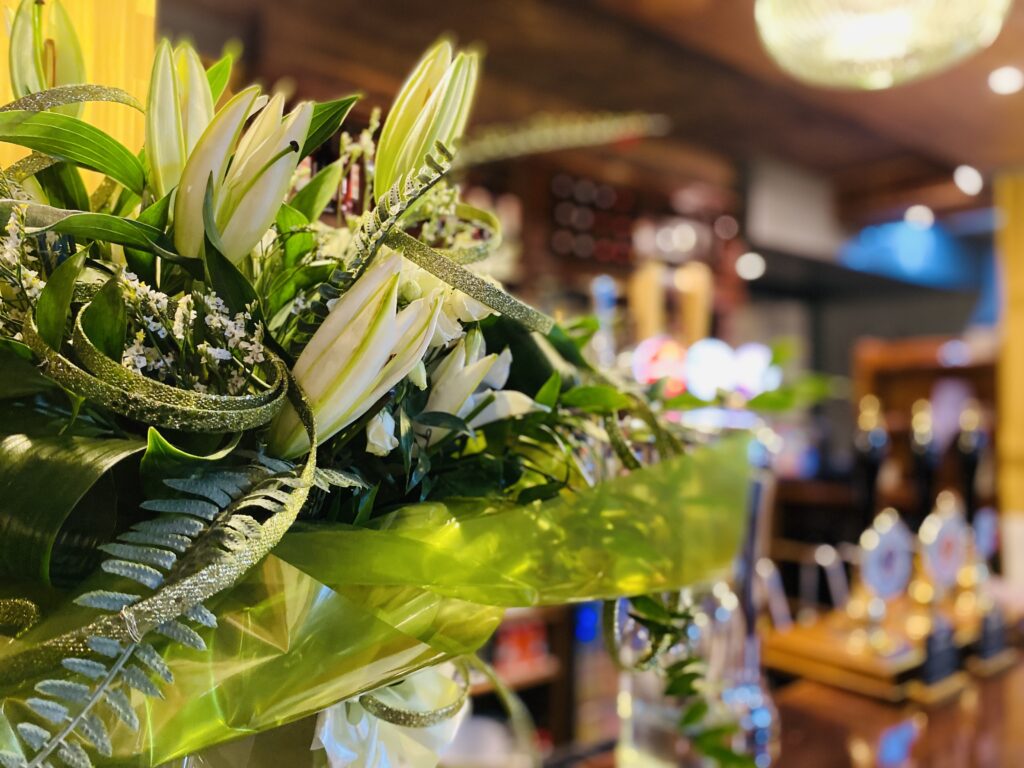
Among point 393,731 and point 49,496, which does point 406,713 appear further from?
point 49,496

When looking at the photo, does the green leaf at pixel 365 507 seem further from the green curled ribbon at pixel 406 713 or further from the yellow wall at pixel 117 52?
the yellow wall at pixel 117 52

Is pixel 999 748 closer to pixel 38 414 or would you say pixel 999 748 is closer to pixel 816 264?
pixel 38 414

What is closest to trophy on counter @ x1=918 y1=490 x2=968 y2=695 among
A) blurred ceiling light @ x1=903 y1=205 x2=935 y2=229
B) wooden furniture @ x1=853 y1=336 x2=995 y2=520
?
wooden furniture @ x1=853 y1=336 x2=995 y2=520

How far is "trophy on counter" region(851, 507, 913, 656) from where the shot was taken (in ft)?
5.28

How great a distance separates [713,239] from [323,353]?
4570 mm

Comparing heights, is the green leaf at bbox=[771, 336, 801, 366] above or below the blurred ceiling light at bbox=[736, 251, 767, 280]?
below

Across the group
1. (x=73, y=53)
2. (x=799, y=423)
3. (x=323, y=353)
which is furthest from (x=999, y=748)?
(x=799, y=423)

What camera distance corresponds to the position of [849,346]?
8367 mm

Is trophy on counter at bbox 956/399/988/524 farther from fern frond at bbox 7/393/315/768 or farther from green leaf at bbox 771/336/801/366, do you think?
fern frond at bbox 7/393/315/768

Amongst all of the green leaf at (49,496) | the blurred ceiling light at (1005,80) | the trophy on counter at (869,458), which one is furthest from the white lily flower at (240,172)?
the blurred ceiling light at (1005,80)

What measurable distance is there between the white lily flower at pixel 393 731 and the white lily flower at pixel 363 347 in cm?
15

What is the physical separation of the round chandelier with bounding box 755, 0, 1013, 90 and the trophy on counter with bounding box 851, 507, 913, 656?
102cm

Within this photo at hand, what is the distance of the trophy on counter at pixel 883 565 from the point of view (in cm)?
161

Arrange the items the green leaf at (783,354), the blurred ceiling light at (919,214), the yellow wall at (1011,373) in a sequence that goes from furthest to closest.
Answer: the blurred ceiling light at (919,214), the yellow wall at (1011,373), the green leaf at (783,354)
